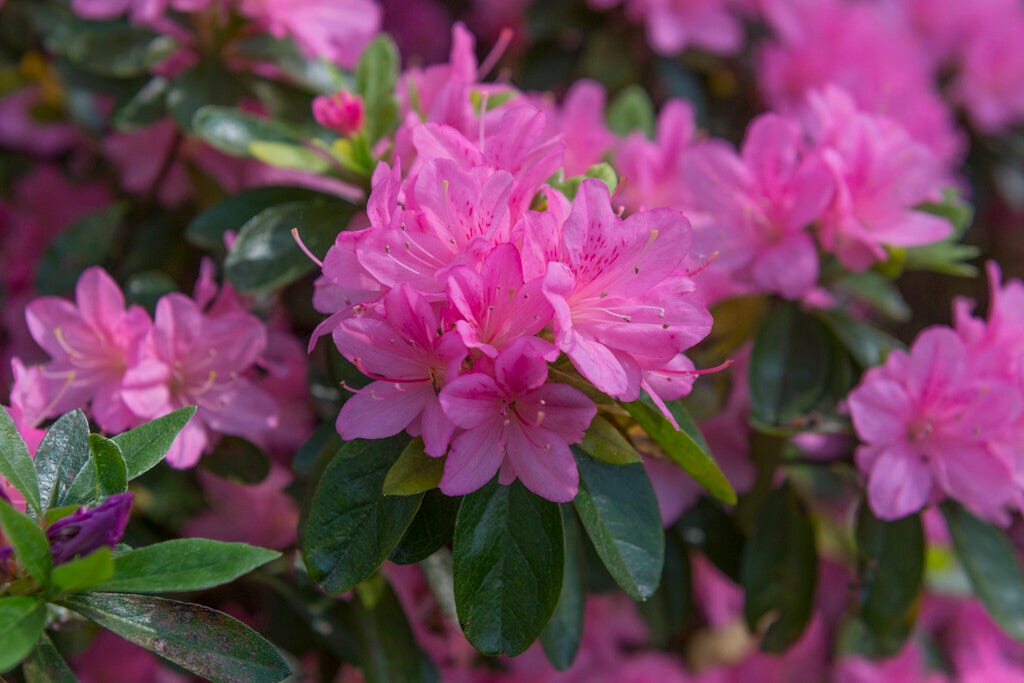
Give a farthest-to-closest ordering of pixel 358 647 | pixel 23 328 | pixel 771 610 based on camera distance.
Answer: pixel 23 328
pixel 771 610
pixel 358 647

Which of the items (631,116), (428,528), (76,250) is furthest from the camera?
(631,116)

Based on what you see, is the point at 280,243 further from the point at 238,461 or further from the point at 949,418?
the point at 949,418

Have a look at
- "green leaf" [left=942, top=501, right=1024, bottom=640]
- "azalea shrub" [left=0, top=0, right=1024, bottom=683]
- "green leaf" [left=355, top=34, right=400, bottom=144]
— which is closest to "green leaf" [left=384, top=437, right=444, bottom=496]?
"azalea shrub" [left=0, top=0, right=1024, bottom=683]

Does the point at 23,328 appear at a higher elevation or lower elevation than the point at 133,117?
lower

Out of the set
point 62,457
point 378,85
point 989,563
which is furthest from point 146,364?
point 989,563

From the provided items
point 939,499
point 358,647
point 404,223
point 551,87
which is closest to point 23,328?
point 358,647

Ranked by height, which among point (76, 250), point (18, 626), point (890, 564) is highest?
point (18, 626)

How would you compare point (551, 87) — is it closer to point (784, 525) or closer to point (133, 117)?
point (133, 117)
